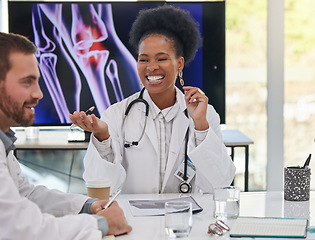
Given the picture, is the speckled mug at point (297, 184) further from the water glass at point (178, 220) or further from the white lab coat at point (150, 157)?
the water glass at point (178, 220)

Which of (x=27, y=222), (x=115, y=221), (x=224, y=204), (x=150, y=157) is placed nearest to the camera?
(x=27, y=222)

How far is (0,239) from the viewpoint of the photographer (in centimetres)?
128

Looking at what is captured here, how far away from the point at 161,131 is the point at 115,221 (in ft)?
3.23

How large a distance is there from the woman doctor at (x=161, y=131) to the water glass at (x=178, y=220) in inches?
27.3

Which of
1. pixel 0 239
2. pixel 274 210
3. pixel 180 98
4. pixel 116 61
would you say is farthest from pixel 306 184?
pixel 116 61

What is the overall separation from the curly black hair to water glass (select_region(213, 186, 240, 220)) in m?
0.99

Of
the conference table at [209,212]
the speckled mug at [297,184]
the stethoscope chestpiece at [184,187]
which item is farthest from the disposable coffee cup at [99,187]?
the speckled mug at [297,184]

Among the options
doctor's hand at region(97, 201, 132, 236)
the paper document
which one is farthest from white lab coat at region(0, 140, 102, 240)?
the paper document

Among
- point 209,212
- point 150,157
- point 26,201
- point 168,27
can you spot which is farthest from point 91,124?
point 26,201

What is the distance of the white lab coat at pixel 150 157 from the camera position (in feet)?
7.43

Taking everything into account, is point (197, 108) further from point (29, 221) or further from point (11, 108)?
point (29, 221)

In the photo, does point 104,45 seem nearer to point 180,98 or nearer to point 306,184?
point 180,98

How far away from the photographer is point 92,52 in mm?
4152

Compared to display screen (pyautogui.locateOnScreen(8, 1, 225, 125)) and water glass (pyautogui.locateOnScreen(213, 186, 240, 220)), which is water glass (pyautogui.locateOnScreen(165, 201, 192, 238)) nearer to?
water glass (pyautogui.locateOnScreen(213, 186, 240, 220))
